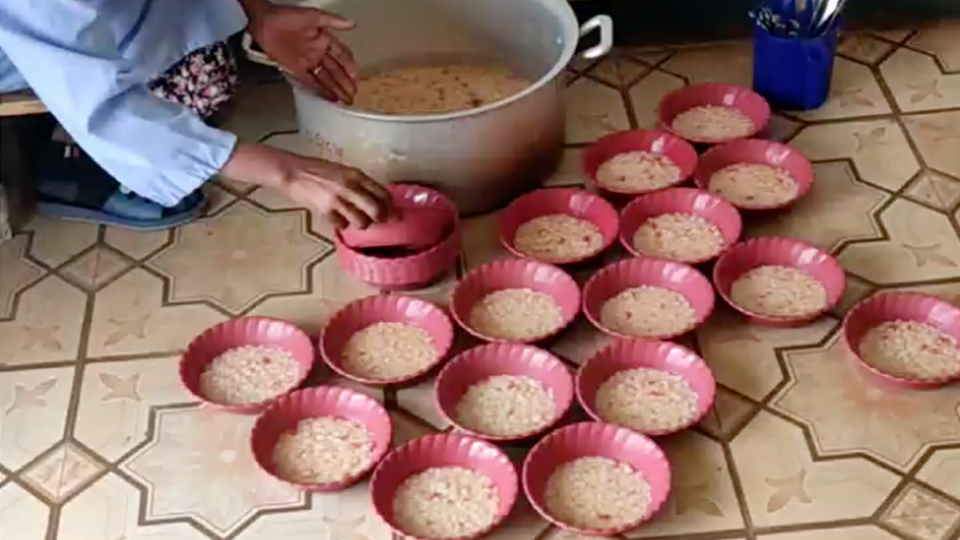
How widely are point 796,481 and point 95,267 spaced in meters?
0.78

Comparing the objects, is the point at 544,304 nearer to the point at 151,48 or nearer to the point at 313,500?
the point at 313,500

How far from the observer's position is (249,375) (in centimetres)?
130

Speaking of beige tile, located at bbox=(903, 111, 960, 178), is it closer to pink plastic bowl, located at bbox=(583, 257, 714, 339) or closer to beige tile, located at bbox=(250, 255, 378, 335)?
pink plastic bowl, located at bbox=(583, 257, 714, 339)

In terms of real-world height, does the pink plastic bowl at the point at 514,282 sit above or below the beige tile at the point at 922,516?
above

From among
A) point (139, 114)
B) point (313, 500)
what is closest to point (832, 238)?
point (313, 500)

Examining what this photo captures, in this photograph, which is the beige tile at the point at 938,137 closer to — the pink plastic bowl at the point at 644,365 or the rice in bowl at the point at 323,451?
the pink plastic bowl at the point at 644,365

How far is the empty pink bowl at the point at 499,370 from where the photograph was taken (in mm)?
1244

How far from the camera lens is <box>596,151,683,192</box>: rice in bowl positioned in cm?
149

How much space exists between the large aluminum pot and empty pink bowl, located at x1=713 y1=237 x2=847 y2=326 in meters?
0.25

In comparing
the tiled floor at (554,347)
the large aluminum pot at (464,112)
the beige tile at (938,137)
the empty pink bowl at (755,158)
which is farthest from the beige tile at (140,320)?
the beige tile at (938,137)

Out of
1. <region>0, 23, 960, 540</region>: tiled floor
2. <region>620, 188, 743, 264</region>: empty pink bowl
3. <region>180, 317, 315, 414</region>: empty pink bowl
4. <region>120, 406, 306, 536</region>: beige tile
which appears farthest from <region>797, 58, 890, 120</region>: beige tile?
<region>120, 406, 306, 536</region>: beige tile

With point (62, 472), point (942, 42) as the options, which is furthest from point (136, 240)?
point (942, 42)

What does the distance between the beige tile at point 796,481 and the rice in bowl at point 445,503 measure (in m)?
0.23

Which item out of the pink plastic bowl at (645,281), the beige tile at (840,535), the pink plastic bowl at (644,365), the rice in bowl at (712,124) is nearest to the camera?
the beige tile at (840,535)
